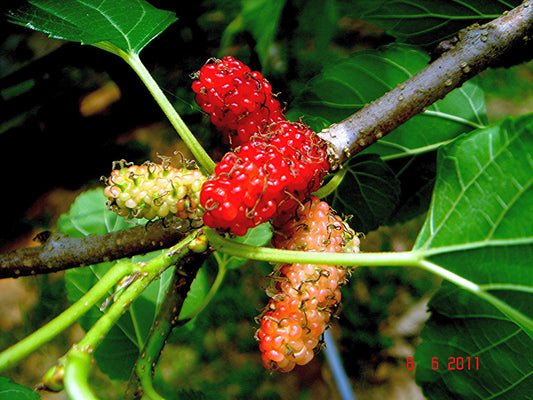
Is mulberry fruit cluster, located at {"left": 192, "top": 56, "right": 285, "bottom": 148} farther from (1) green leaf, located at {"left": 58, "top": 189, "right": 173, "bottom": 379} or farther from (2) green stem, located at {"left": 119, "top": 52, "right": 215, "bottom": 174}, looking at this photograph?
(1) green leaf, located at {"left": 58, "top": 189, "right": 173, "bottom": 379}

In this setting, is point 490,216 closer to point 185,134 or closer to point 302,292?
point 302,292

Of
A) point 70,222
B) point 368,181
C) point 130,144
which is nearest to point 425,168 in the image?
point 368,181

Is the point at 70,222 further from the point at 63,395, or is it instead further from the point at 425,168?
the point at 63,395

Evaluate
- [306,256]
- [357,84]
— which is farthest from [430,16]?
[306,256]

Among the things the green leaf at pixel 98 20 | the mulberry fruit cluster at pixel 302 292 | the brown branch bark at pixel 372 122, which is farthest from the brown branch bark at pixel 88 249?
the green leaf at pixel 98 20

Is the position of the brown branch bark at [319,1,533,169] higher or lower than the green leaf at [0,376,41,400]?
lower
